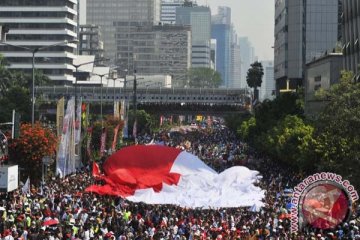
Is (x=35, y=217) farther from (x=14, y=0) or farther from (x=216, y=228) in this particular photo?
(x=14, y=0)

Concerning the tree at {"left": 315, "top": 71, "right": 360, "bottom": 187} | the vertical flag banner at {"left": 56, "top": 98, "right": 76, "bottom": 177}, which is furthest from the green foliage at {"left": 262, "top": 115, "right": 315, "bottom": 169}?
the vertical flag banner at {"left": 56, "top": 98, "right": 76, "bottom": 177}

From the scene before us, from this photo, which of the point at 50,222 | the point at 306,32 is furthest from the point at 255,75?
the point at 50,222

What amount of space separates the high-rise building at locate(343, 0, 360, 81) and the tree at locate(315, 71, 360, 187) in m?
33.5

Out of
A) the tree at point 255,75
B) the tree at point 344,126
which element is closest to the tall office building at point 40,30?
the tree at point 255,75

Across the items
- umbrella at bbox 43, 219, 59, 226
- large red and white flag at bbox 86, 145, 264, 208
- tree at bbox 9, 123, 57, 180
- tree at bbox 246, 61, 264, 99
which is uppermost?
tree at bbox 246, 61, 264, 99

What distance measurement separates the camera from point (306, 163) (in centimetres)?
5953

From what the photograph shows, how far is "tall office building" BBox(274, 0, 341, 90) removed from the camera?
14000 cm

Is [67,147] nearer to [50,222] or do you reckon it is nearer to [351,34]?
[50,222]

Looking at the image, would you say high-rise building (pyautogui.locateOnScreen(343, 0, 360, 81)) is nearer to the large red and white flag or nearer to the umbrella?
the large red and white flag

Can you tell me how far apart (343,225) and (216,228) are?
500 centimetres

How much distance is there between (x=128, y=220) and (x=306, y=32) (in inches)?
4301

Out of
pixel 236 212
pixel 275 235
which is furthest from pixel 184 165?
pixel 275 235

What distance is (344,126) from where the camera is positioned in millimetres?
42062

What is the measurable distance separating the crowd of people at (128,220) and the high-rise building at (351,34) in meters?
35.2
